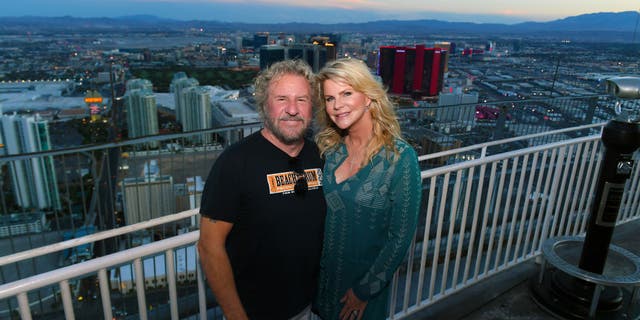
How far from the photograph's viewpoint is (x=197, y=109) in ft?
46.1

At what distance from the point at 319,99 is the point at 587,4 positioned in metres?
23.7

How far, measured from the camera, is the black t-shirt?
1259 mm

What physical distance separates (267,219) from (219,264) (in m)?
0.23

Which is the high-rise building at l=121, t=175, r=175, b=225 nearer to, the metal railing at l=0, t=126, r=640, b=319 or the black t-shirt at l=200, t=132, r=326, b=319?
the metal railing at l=0, t=126, r=640, b=319

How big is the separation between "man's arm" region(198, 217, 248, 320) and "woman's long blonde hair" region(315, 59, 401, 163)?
0.59 metres

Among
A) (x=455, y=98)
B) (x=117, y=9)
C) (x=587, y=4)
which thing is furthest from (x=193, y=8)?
(x=455, y=98)

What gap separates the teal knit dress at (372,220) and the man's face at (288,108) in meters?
Answer: 0.27

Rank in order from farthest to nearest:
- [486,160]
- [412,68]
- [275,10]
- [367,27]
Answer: [275,10]
[367,27]
[412,68]
[486,160]

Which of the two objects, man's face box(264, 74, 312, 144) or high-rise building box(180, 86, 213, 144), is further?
high-rise building box(180, 86, 213, 144)

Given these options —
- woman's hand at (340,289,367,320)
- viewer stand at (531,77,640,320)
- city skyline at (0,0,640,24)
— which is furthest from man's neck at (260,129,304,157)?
city skyline at (0,0,640,24)

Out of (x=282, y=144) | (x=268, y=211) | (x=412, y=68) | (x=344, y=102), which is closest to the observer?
(x=268, y=211)

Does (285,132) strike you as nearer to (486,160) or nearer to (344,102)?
(344,102)

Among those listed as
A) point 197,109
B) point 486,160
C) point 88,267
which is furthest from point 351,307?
point 197,109

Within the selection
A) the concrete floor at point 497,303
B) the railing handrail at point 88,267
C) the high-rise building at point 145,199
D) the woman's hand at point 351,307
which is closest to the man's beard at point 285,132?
the railing handrail at point 88,267
